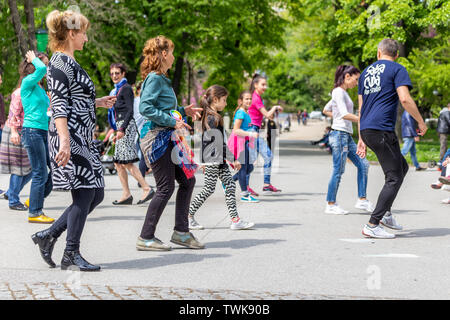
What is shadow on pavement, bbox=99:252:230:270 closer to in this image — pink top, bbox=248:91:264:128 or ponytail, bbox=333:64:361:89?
ponytail, bbox=333:64:361:89

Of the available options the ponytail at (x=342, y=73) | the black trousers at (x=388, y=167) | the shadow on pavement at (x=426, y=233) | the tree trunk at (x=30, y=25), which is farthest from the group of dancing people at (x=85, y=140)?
the tree trunk at (x=30, y=25)

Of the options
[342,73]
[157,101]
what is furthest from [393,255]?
[342,73]

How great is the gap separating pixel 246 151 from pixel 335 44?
936 inches

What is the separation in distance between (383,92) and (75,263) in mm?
3512

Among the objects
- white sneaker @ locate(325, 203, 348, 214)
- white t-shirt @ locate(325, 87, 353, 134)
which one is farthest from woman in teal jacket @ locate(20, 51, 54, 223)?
white t-shirt @ locate(325, 87, 353, 134)

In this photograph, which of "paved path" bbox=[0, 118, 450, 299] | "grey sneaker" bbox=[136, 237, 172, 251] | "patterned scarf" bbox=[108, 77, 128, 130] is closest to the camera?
"paved path" bbox=[0, 118, 450, 299]

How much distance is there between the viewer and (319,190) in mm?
11805

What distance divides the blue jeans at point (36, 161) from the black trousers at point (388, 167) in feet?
12.0

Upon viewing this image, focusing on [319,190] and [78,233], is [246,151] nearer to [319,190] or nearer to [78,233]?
[319,190]

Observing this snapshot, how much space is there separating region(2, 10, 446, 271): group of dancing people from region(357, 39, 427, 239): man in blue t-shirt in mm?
10

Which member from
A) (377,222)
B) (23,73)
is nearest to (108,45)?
(23,73)

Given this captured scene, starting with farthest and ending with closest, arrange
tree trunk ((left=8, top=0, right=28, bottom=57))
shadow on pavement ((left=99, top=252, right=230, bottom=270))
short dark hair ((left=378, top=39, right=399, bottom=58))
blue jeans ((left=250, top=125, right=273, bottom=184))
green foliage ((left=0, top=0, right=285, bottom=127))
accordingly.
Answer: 1. green foliage ((left=0, top=0, right=285, bottom=127))
2. tree trunk ((left=8, top=0, right=28, bottom=57))
3. blue jeans ((left=250, top=125, right=273, bottom=184))
4. short dark hair ((left=378, top=39, right=399, bottom=58))
5. shadow on pavement ((left=99, top=252, right=230, bottom=270))

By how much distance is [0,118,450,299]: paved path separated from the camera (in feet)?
15.3
